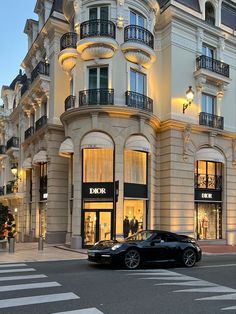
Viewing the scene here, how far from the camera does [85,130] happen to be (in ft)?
71.8

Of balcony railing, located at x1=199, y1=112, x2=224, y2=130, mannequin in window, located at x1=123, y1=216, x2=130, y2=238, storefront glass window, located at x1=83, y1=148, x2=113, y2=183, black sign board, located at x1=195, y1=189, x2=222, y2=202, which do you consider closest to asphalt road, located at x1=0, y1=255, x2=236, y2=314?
mannequin in window, located at x1=123, y1=216, x2=130, y2=238

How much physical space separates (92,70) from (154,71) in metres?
4.46

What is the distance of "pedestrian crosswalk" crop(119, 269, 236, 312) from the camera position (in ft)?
30.8

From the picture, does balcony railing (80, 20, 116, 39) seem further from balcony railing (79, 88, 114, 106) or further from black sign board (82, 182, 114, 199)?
black sign board (82, 182, 114, 199)

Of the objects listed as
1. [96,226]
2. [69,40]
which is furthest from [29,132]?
[96,226]

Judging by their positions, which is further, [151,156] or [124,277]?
[151,156]

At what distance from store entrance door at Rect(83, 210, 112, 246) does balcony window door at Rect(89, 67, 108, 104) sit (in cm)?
602

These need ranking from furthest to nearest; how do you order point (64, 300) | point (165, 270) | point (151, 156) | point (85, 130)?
point (151, 156), point (85, 130), point (165, 270), point (64, 300)

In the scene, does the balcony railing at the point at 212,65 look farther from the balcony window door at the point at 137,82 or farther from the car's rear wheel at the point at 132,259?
the car's rear wheel at the point at 132,259

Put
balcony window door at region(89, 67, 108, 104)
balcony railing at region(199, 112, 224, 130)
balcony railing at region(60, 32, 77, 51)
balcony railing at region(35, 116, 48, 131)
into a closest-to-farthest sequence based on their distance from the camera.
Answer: balcony window door at region(89, 67, 108, 104) → balcony railing at region(60, 32, 77, 51) → balcony railing at region(199, 112, 224, 130) → balcony railing at region(35, 116, 48, 131)

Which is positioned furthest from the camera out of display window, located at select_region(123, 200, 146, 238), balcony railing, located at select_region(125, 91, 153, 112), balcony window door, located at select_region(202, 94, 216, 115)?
balcony window door, located at select_region(202, 94, 216, 115)

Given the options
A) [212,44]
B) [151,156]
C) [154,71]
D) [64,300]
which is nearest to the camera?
[64,300]

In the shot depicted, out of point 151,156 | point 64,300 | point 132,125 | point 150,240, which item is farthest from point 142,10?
point 64,300

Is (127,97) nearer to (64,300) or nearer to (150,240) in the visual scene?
(150,240)
